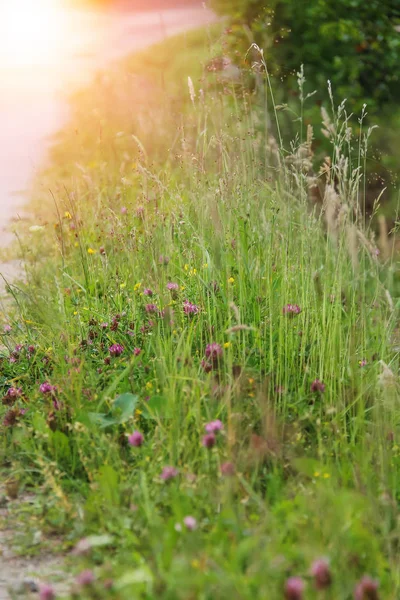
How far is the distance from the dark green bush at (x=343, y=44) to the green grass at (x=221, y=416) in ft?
8.55

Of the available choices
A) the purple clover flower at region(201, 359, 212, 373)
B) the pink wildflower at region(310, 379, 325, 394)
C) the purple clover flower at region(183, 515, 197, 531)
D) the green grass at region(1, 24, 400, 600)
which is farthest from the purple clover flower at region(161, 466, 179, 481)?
the pink wildflower at region(310, 379, 325, 394)

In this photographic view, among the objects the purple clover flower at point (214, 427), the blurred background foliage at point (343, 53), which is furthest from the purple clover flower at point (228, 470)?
the blurred background foliage at point (343, 53)

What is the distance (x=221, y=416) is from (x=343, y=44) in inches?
190

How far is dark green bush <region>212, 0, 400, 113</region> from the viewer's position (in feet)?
21.8

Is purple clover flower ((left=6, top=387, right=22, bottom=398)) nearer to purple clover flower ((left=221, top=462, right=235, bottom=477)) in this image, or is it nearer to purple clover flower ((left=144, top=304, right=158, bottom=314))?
purple clover flower ((left=144, top=304, right=158, bottom=314))

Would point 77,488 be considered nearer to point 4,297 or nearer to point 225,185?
point 225,185

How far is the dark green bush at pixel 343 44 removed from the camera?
666 cm

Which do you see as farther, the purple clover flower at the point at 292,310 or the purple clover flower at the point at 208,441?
the purple clover flower at the point at 292,310

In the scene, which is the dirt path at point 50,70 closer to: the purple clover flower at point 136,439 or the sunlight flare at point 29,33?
the sunlight flare at point 29,33

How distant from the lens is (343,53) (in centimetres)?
700

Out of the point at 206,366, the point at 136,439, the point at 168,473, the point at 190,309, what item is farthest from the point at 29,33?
the point at 168,473

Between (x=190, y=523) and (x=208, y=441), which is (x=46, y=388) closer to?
(x=208, y=441)

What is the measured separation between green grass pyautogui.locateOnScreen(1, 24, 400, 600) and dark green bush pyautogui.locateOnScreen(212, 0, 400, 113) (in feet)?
8.55

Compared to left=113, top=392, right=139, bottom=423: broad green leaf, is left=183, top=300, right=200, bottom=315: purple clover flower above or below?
above
